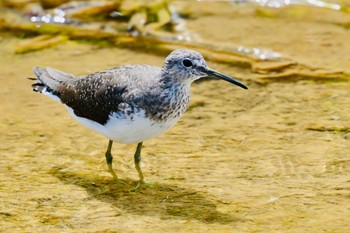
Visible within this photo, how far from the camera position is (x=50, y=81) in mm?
9578

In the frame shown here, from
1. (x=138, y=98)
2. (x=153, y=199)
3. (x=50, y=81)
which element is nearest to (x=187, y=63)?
(x=138, y=98)

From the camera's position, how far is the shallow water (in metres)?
7.65

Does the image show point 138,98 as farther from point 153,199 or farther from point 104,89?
point 153,199

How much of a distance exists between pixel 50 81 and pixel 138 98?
174 cm

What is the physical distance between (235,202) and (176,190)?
0.71 metres

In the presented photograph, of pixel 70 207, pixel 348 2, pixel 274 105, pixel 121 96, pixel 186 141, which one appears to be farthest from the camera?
pixel 348 2

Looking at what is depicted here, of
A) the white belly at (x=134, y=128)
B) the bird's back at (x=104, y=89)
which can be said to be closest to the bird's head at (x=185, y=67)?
the bird's back at (x=104, y=89)

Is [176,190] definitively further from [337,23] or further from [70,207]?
[337,23]

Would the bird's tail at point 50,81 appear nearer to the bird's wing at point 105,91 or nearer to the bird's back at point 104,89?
the bird's back at point 104,89

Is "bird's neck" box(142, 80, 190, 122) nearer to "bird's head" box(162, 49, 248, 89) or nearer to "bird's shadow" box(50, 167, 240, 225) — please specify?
"bird's head" box(162, 49, 248, 89)

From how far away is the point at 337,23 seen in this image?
13633 millimetres

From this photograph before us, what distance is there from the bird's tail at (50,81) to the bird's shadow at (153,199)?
1.13 metres

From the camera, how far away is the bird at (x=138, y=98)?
8.21 m

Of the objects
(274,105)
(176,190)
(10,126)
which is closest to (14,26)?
(10,126)
